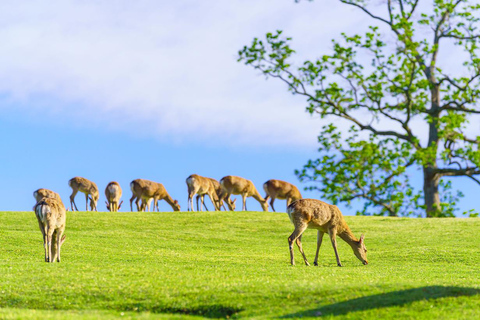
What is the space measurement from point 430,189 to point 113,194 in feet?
68.1

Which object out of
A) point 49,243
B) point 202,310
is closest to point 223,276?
point 202,310

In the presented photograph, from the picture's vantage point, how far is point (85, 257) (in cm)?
1995

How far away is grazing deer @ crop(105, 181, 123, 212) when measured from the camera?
36156 millimetres

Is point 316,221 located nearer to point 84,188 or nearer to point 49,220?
point 49,220

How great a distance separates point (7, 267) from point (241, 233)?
12.8 meters

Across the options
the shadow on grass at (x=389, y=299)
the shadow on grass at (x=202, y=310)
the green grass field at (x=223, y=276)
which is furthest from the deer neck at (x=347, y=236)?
the shadow on grass at (x=202, y=310)

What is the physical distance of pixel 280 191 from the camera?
1441 inches

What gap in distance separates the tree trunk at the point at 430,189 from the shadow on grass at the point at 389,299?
2975 cm

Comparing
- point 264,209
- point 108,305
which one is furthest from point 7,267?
point 264,209

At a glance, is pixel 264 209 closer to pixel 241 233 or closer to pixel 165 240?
pixel 241 233

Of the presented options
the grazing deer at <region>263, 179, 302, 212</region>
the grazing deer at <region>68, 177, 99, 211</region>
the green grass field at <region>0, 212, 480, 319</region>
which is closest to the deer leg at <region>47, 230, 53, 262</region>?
the green grass field at <region>0, 212, 480, 319</region>

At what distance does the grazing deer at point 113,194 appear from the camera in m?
36.2

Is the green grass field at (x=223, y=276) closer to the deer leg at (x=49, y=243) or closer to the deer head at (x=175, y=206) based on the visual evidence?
the deer leg at (x=49, y=243)

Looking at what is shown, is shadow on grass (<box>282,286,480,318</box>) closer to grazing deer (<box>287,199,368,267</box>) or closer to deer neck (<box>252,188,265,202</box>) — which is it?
grazing deer (<box>287,199,368,267</box>)
